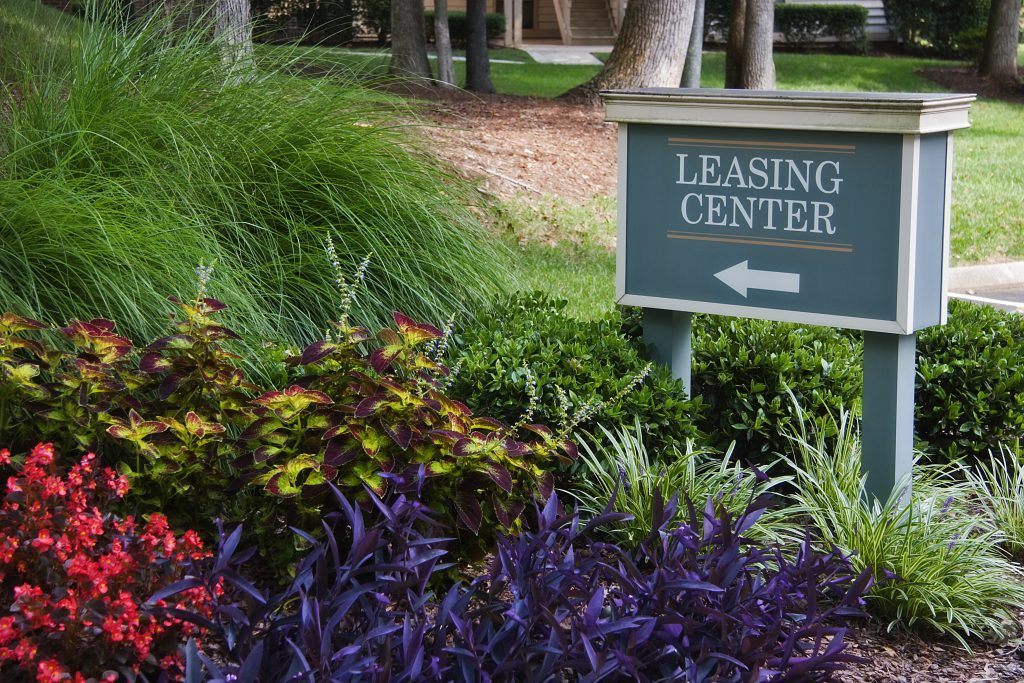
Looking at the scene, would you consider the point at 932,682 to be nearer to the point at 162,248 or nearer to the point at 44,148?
the point at 162,248

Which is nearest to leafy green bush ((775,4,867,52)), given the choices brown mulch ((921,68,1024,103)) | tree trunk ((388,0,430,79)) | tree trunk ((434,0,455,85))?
brown mulch ((921,68,1024,103))

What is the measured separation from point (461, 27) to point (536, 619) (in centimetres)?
2842

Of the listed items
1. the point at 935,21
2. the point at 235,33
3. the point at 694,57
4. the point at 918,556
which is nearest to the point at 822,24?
the point at 935,21

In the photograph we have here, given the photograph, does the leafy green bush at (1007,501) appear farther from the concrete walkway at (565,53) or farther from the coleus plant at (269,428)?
the concrete walkway at (565,53)

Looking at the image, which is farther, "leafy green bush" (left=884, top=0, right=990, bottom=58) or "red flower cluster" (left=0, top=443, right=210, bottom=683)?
"leafy green bush" (left=884, top=0, right=990, bottom=58)

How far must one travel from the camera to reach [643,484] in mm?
3723

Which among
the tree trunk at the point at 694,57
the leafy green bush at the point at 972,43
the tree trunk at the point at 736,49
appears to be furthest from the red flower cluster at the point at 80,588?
the leafy green bush at the point at 972,43

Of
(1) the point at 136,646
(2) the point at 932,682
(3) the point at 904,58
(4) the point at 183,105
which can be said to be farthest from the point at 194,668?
(3) the point at 904,58

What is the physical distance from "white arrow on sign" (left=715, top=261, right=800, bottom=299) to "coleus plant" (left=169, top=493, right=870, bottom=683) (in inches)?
42.1

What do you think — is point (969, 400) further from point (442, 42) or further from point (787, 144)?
point (442, 42)

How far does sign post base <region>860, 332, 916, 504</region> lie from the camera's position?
370 centimetres

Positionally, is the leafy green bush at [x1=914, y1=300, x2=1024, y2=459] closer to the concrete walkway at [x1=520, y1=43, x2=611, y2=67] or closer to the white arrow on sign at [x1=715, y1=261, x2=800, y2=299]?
the white arrow on sign at [x1=715, y1=261, x2=800, y2=299]

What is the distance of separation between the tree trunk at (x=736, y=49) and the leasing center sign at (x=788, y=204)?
38.7ft

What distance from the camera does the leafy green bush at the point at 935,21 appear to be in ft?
93.8
